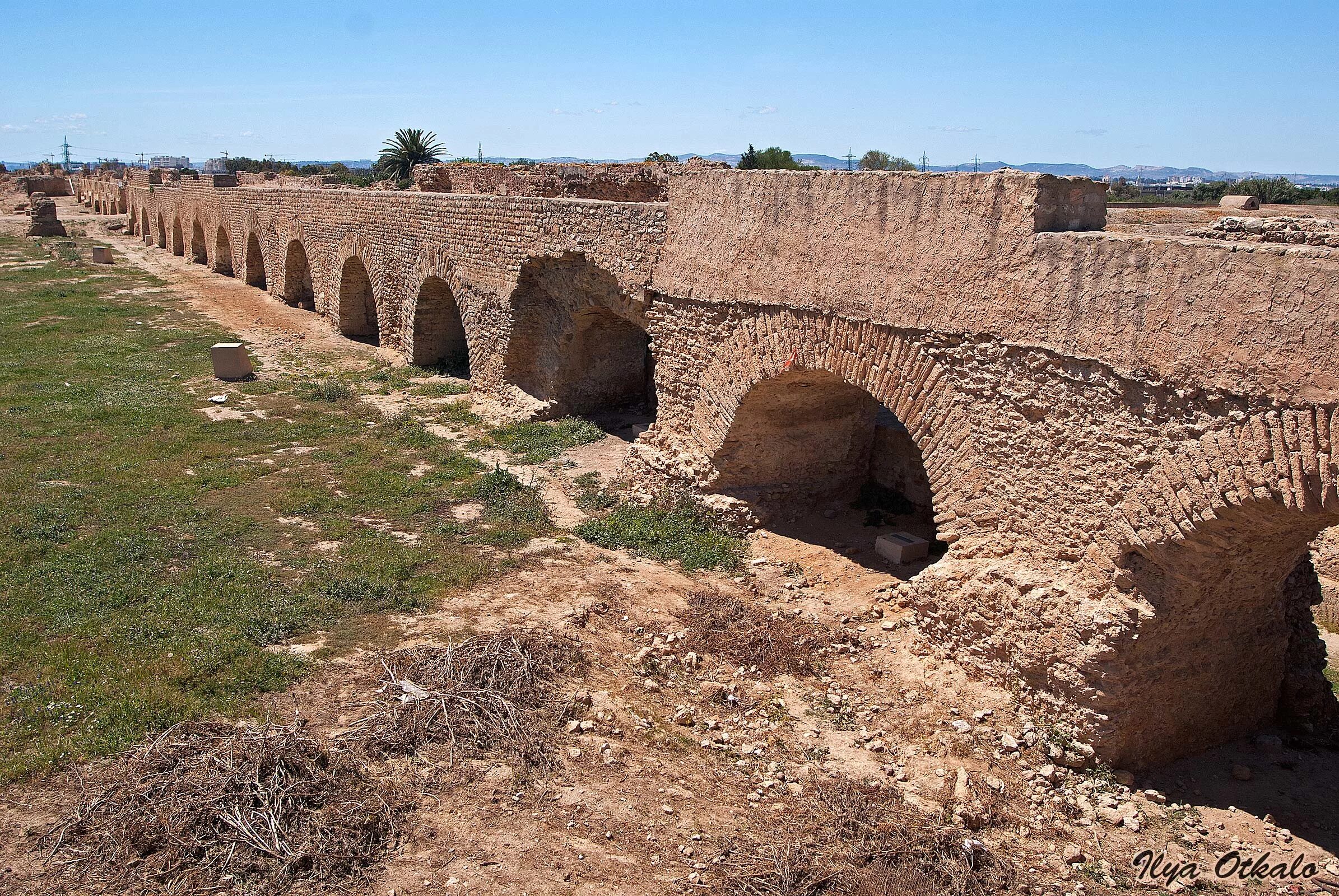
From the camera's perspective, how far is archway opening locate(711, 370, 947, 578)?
317 inches

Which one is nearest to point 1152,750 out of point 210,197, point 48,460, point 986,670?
point 986,670

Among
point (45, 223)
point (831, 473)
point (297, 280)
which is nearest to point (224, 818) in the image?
point (831, 473)

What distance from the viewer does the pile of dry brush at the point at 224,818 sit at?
408cm

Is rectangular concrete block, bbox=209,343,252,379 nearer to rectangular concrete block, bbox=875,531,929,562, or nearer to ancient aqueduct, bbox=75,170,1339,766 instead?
ancient aqueduct, bbox=75,170,1339,766

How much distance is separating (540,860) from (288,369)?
12138mm

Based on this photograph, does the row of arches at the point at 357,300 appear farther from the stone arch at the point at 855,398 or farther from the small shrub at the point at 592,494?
the stone arch at the point at 855,398

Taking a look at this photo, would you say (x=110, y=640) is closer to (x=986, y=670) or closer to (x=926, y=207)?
(x=986, y=670)

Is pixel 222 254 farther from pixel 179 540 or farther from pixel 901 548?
pixel 901 548

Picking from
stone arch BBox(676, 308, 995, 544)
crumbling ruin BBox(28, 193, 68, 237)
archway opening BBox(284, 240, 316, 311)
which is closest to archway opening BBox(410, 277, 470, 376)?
archway opening BBox(284, 240, 316, 311)

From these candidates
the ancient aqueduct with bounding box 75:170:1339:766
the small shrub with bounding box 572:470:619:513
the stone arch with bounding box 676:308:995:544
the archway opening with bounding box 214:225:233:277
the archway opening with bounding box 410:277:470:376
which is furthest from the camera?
the archway opening with bounding box 214:225:233:277

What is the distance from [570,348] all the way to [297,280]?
11660 millimetres

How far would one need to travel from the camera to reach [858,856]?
4.45 metres

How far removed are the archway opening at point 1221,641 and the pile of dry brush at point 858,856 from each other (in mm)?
1449

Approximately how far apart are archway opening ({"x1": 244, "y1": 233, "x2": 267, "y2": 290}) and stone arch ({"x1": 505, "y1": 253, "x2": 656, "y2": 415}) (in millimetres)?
13322
